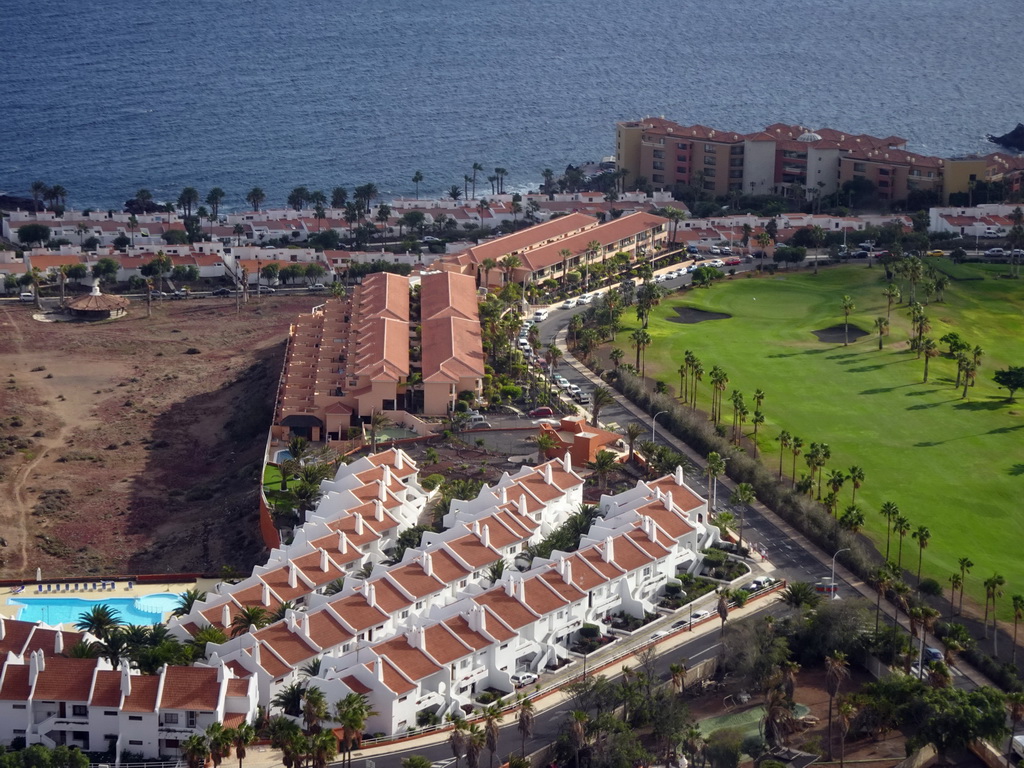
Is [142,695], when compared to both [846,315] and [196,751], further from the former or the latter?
[846,315]

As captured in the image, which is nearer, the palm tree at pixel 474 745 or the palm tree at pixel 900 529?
the palm tree at pixel 474 745

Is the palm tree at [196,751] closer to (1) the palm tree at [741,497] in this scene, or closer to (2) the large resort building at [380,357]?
(1) the palm tree at [741,497]

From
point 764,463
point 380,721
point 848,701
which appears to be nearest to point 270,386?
point 764,463

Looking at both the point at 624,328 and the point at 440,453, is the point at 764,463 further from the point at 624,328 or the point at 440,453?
the point at 624,328

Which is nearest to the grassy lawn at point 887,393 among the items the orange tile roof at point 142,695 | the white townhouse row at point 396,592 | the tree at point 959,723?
the tree at point 959,723

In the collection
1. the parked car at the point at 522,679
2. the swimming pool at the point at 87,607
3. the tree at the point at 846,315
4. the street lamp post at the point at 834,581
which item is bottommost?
the swimming pool at the point at 87,607

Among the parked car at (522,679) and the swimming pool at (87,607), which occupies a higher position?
the parked car at (522,679)
